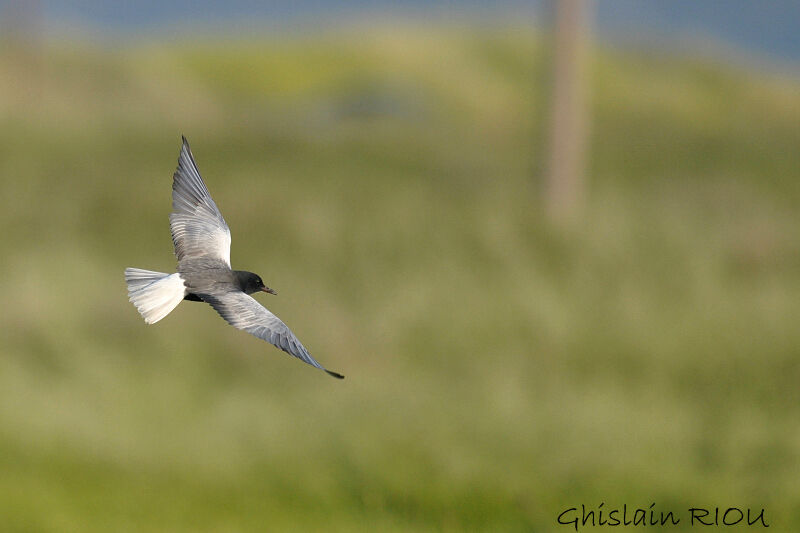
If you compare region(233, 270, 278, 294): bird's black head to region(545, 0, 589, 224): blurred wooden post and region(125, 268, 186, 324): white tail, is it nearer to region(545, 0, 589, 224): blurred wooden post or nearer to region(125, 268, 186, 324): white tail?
region(125, 268, 186, 324): white tail

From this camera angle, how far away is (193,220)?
1.25 metres

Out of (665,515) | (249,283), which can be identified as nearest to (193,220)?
(249,283)

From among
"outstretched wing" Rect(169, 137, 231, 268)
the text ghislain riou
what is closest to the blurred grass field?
the text ghislain riou

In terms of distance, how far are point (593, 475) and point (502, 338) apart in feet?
13.0

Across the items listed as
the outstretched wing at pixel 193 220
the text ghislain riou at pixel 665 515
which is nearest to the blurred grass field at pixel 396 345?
the text ghislain riou at pixel 665 515

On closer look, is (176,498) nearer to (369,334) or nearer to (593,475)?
(369,334)

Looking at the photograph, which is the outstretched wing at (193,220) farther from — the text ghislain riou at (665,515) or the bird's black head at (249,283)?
the text ghislain riou at (665,515)

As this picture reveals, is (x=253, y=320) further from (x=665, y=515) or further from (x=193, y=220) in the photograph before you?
(x=665, y=515)

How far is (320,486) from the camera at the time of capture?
19.6m

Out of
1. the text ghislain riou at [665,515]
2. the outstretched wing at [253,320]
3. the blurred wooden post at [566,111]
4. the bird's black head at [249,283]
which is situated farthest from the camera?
the text ghislain riou at [665,515]

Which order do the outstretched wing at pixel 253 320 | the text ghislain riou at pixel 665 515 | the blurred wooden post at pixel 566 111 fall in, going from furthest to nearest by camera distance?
the text ghislain riou at pixel 665 515 < the blurred wooden post at pixel 566 111 < the outstretched wing at pixel 253 320

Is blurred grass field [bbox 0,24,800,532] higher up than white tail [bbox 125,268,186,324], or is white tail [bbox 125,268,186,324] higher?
blurred grass field [bbox 0,24,800,532]

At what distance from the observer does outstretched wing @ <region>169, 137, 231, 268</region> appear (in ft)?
3.79

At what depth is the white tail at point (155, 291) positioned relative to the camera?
98 centimetres
